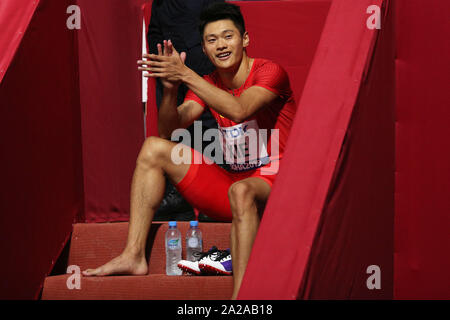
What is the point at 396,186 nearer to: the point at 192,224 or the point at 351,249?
the point at 351,249

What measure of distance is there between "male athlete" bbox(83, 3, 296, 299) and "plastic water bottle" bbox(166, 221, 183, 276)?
0.45 ft

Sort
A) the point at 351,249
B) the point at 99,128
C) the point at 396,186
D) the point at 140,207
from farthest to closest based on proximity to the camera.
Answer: the point at 99,128
the point at 140,207
the point at 396,186
the point at 351,249

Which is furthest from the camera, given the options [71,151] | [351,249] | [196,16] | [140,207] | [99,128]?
[196,16]

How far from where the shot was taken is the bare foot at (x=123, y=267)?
2.43 m

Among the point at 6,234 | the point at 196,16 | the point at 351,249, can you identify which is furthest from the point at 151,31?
the point at 351,249

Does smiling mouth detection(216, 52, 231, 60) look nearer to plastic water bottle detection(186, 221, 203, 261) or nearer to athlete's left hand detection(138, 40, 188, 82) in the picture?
athlete's left hand detection(138, 40, 188, 82)

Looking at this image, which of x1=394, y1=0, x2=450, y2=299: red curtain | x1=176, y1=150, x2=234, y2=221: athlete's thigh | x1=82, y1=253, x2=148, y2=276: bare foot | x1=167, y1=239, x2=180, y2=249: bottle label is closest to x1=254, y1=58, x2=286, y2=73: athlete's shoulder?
x1=176, y1=150, x2=234, y2=221: athlete's thigh

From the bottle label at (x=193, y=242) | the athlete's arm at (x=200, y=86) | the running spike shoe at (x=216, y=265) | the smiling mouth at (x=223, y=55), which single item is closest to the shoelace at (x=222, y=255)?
the running spike shoe at (x=216, y=265)

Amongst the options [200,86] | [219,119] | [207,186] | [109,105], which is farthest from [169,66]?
[109,105]

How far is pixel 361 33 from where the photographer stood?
1.90m

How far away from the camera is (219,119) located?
109 inches

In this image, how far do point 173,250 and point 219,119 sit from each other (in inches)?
25.5

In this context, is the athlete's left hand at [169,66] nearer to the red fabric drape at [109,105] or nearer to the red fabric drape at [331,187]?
the red fabric drape at [331,187]

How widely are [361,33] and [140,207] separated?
1.24m
